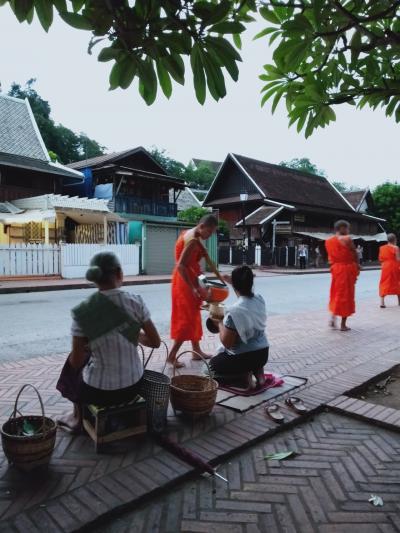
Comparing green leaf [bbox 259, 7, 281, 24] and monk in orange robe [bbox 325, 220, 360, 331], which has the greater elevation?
green leaf [bbox 259, 7, 281, 24]

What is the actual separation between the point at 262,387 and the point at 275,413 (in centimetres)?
58

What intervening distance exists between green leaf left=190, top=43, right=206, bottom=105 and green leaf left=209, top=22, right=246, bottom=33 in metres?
0.11

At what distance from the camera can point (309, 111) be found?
8.05 ft

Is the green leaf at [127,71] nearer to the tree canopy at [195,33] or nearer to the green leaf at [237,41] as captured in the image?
the tree canopy at [195,33]

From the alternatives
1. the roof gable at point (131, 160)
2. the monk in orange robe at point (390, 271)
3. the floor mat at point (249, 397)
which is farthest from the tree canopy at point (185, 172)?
the floor mat at point (249, 397)

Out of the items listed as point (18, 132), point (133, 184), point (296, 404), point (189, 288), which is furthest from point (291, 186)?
point (296, 404)

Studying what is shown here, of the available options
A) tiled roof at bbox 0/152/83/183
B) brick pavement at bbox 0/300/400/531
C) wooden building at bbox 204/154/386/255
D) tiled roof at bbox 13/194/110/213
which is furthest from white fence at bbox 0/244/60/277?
wooden building at bbox 204/154/386/255

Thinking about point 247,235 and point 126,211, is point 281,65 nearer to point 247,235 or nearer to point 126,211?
point 126,211

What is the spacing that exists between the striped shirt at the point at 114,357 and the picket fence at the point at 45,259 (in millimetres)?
12366

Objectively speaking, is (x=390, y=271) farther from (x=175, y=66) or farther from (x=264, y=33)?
(x=175, y=66)

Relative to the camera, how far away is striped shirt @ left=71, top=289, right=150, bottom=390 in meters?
2.54

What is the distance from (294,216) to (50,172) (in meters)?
17.0

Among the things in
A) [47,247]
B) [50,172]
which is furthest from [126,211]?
[47,247]

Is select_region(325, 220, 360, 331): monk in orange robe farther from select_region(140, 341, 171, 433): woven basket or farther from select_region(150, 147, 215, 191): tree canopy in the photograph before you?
select_region(150, 147, 215, 191): tree canopy
